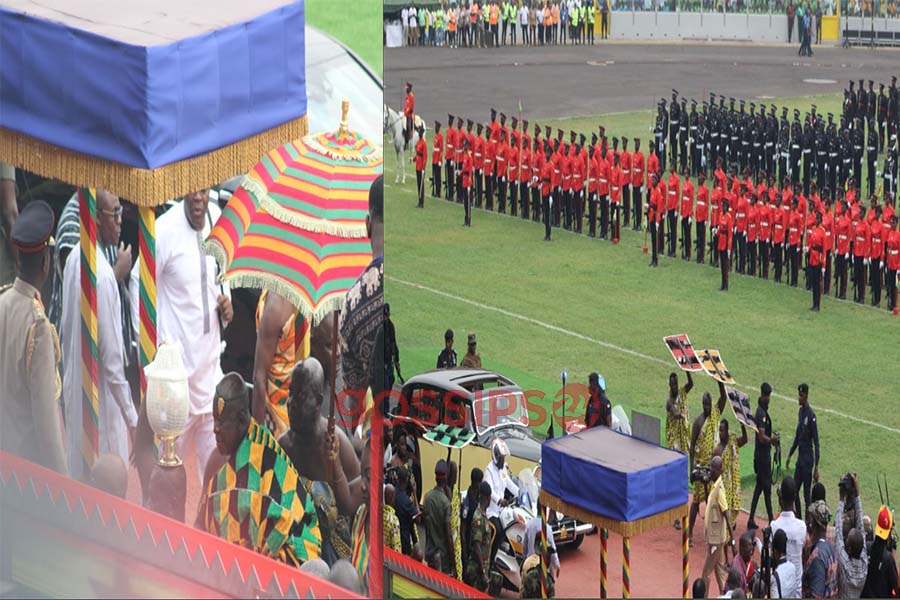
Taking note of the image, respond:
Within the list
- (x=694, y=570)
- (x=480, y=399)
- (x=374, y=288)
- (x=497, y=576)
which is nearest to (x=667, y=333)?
(x=480, y=399)

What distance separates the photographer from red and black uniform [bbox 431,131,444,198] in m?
24.7

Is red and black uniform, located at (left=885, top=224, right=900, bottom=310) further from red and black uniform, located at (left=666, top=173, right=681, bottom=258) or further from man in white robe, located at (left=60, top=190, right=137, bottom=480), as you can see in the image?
man in white robe, located at (left=60, top=190, right=137, bottom=480)

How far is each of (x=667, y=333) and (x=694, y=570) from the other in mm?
6526

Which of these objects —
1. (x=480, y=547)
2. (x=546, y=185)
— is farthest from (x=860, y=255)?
(x=480, y=547)

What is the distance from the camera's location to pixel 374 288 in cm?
627

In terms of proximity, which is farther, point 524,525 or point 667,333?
point 667,333

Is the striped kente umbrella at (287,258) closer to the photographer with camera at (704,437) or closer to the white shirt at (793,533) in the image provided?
the white shirt at (793,533)

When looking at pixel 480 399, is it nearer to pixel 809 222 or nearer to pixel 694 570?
pixel 694 570

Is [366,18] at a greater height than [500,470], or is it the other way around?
[366,18]

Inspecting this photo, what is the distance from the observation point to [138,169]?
585 centimetres

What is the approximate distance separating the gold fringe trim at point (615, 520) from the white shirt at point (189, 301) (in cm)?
298

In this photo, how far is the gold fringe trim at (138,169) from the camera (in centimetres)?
589

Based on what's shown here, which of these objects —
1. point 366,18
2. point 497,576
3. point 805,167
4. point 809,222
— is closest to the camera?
point 366,18

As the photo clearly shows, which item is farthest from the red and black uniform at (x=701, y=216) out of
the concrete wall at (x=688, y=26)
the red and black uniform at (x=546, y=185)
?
the concrete wall at (x=688, y=26)
